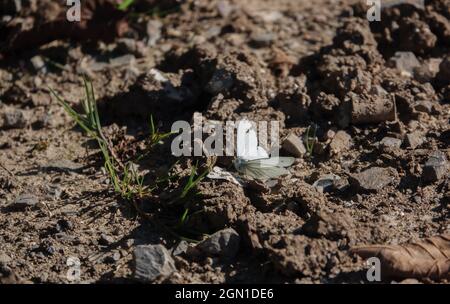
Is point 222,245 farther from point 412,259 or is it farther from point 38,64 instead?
point 38,64

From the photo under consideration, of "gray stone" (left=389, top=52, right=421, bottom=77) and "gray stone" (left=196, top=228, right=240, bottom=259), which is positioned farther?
"gray stone" (left=389, top=52, right=421, bottom=77)

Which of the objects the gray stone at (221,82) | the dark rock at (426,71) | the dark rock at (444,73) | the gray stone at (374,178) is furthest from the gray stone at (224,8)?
the gray stone at (374,178)

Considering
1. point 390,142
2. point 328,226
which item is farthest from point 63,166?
point 390,142

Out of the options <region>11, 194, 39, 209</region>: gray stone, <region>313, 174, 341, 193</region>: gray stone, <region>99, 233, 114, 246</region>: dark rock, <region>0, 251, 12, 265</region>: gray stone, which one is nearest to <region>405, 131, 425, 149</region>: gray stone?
<region>313, 174, 341, 193</region>: gray stone

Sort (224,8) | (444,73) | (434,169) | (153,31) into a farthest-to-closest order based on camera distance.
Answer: (224,8)
(153,31)
(444,73)
(434,169)

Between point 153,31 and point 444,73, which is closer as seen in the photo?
point 444,73

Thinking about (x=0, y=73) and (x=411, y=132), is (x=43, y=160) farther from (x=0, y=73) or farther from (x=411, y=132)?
(x=411, y=132)

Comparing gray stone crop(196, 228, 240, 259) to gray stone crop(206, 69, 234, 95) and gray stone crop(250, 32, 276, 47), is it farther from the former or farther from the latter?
gray stone crop(250, 32, 276, 47)

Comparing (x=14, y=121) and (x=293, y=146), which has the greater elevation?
(x=14, y=121)
